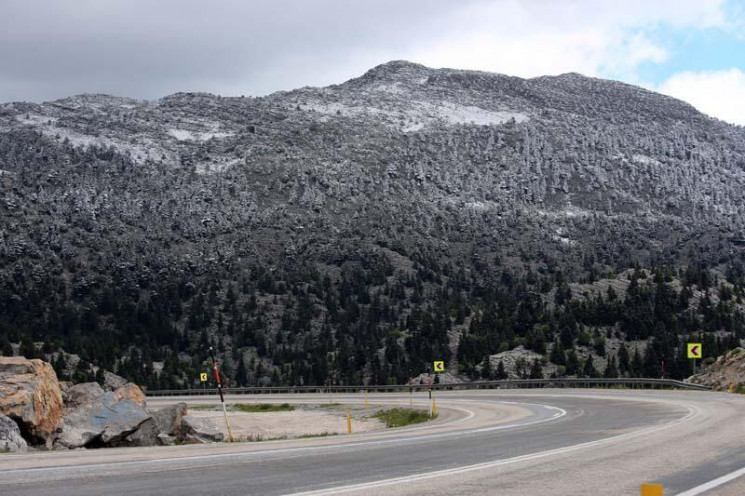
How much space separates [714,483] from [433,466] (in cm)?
457

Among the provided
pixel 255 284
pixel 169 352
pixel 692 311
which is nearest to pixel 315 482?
pixel 692 311

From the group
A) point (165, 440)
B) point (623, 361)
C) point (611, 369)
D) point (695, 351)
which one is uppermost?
point (695, 351)

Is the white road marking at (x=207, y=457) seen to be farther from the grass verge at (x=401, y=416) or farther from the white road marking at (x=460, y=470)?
the grass verge at (x=401, y=416)

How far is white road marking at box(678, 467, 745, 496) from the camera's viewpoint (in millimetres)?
10562

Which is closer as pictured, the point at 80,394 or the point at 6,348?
the point at 80,394

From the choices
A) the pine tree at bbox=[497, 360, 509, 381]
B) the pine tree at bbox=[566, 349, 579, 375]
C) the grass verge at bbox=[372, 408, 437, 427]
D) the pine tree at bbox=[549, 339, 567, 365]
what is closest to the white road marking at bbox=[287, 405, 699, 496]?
the grass verge at bbox=[372, 408, 437, 427]

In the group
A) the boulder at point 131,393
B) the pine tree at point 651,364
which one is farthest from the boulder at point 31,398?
the pine tree at point 651,364

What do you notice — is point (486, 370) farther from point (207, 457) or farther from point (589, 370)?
point (207, 457)

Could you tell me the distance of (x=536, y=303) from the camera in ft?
454

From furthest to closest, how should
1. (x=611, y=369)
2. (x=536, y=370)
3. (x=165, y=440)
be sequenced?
(x=536, y=370)
(x=611, y=369)
(x=165, y=440)

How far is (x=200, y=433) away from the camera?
87.1ft

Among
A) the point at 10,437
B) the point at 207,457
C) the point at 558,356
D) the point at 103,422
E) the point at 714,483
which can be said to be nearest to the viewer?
the point at 714,483

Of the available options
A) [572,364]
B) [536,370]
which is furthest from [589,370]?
[536,370]

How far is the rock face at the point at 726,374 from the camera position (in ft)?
145
